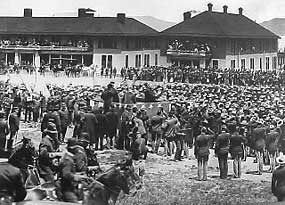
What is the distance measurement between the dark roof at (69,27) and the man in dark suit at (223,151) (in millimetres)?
696

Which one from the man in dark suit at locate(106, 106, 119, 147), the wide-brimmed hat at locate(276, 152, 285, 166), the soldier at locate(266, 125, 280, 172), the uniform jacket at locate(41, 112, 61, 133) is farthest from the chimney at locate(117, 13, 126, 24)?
the wide-brimmed hat at locate(276, 152, 285, 166)

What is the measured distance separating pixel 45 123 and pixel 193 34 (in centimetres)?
89

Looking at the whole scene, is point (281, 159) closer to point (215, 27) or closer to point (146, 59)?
point (215, 27)

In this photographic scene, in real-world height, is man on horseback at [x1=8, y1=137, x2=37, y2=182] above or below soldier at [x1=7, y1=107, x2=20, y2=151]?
below

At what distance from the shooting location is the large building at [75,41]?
239 centimetres

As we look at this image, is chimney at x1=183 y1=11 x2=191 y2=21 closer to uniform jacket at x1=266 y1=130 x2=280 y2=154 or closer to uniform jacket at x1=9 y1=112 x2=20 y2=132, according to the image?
uniform jacket at x1=266 y1=130 x2=280 y2=154

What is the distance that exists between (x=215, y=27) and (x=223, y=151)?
675 millimetres

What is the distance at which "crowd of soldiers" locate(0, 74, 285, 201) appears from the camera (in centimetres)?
241

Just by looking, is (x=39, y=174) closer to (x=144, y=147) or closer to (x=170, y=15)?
(x=144, y=147)

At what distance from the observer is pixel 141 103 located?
103 inches

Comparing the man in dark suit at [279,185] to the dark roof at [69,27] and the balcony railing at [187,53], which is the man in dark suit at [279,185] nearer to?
the balcony railing at [187,53]

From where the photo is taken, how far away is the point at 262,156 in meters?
2.85

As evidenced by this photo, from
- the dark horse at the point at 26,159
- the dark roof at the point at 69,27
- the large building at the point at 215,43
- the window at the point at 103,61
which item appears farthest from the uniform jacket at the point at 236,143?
the dark horse at the point at 26,159

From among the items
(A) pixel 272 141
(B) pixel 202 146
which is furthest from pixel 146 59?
(A) pixel 272 141
